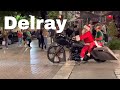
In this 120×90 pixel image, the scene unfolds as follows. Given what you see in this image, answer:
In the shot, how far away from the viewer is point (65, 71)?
1262 centimetres

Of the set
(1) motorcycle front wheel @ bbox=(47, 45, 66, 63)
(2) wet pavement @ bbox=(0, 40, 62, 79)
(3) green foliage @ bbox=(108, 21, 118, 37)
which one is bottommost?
(2) wet pavement @ bbox=(0, 40, 62, 79)

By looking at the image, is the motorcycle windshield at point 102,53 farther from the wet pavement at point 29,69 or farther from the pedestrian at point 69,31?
the pedestrian at point 69,31

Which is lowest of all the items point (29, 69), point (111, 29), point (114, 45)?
point (29, 69)

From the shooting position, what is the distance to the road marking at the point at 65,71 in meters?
11.5

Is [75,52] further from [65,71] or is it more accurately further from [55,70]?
[65,71]

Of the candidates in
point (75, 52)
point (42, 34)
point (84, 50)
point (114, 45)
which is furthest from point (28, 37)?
point (84, 50)

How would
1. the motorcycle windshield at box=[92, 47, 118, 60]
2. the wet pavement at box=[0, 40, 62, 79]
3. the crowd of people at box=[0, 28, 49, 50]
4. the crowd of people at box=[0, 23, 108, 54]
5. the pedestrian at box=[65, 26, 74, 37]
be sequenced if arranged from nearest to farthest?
the wet pavement at box=[0, 40, 62, 79] → the motorcycle windshield at box=[92, 47, 118, 60] → the crowd of people at box=[0, 23, 108, 54] → the pedestrian at box=[65, 26, 74, 37] → the crowd of people at box=[0, 28, 49, 50]

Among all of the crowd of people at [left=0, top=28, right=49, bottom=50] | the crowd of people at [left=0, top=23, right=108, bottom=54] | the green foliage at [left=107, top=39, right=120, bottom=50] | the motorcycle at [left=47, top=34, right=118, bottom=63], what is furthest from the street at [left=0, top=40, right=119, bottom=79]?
the crowd of people at [left=0, top=28, right=49, bottom=50]

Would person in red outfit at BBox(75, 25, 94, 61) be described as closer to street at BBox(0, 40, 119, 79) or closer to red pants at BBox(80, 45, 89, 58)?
red pants at BBox(80, 45, 89, 58)

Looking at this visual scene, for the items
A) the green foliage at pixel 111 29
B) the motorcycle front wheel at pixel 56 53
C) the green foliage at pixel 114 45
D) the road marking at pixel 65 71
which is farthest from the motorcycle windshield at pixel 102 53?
the green foliage at pixel 111 29

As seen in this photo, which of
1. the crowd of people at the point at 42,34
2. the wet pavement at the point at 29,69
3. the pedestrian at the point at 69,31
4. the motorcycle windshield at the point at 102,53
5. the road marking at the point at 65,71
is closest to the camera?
the road marking at the point at 65,71

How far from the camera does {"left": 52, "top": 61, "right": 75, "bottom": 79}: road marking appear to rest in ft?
37.8

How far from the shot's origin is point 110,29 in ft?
69.6
